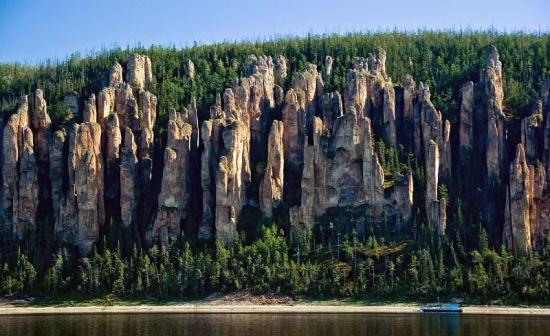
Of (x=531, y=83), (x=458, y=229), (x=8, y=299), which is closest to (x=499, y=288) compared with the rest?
(x=458, y=229)

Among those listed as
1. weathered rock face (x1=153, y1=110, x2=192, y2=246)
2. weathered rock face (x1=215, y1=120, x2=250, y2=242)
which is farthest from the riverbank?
weathered rock face (x1=153, y1=110, x2=192, y2=246)

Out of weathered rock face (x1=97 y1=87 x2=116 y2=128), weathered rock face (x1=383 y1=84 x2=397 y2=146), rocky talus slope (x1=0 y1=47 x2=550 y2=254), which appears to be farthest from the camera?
weathered rock face (x1=97 y1=87 x2=116 y2=128)

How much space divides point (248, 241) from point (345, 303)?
28680 millimetres

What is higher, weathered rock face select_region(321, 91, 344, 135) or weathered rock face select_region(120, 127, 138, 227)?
weathered rock face select_region(321, 91, 344, 135)

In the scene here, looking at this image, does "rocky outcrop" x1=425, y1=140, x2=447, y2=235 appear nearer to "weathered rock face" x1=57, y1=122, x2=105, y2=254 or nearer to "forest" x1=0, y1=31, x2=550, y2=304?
"forest" x1=0, y1=31, x2=550, y2=304

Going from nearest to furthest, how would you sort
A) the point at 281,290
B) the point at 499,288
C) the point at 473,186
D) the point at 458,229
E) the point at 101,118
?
the point at 499,288 → the point at 281,290 → the point at 458,229 → the point at 473,186 → the point at 101,118

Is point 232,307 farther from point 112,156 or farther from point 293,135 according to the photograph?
point 112,156

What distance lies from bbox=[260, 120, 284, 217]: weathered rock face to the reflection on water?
41.8 metres

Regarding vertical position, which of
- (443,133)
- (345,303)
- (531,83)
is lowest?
(345,303)

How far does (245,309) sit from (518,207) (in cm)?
5195

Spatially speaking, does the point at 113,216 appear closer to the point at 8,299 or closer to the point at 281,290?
the point at 8,299

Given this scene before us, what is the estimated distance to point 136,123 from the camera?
18712 cm

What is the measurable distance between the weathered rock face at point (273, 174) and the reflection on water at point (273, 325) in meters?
41.8

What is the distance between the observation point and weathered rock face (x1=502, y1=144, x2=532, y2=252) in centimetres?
14850
